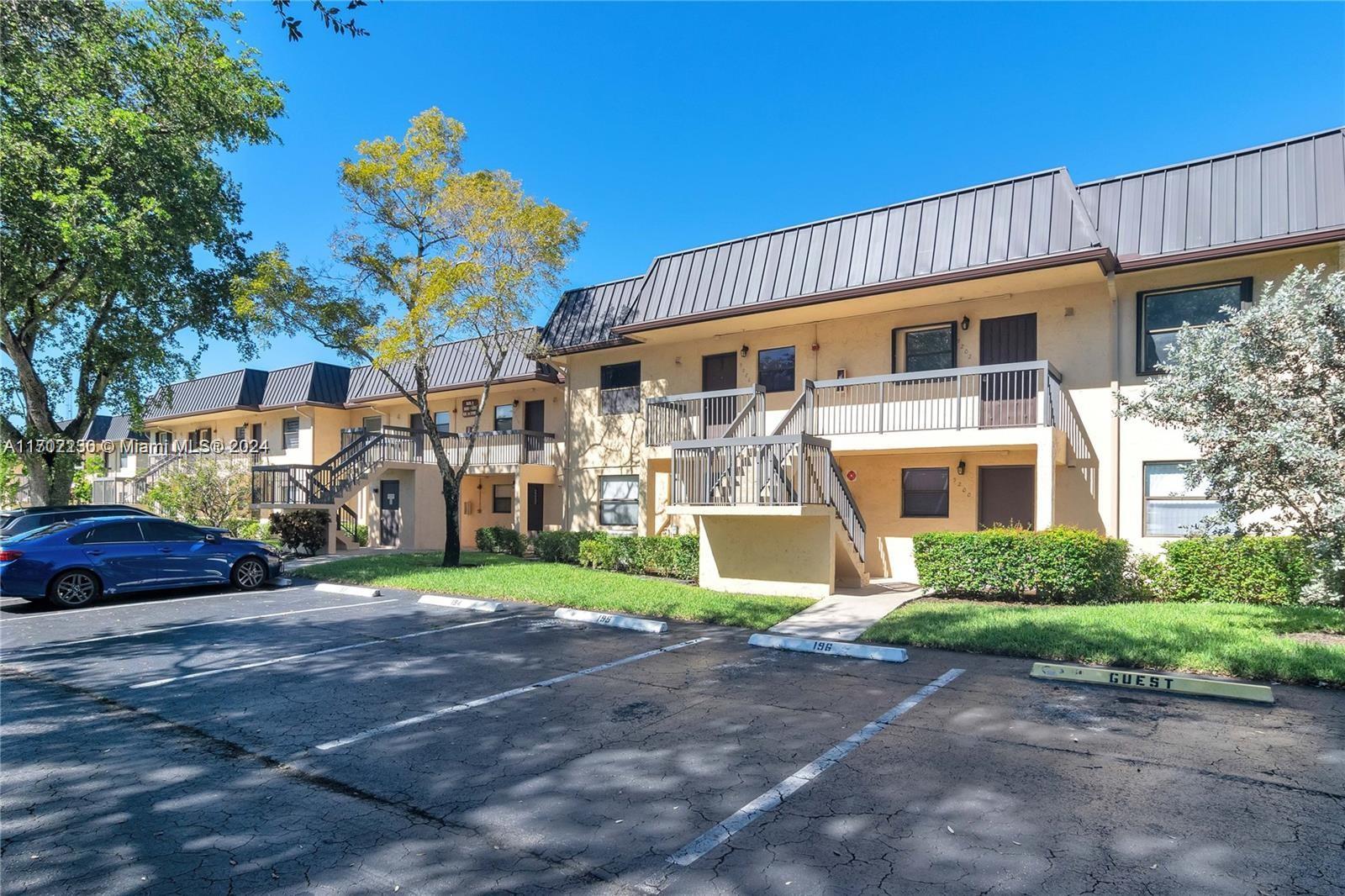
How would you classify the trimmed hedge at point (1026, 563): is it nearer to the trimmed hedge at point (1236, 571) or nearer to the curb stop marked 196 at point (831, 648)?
the trimmed hedge at point (1236, 571)

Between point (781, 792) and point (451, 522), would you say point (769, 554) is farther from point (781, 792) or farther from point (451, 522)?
point (781, 792)

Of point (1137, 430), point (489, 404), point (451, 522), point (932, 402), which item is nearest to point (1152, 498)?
point (1137, 430)

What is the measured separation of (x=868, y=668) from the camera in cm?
789

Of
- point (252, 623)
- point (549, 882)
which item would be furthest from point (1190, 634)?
point (252, 623)

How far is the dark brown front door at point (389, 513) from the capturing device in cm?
2450

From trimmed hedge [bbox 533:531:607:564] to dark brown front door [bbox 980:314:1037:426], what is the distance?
28.3ft

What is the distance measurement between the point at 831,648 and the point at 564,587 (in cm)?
580

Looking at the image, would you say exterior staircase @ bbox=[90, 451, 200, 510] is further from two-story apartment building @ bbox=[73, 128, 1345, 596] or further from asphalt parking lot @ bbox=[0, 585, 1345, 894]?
asphalt parking lot @ bbox=[0, 585, 1345, 894]

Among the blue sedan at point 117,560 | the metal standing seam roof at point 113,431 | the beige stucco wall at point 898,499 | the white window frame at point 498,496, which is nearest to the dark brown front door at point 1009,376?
the beige stucco wall at point 898,499

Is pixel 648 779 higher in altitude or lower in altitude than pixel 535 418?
lower

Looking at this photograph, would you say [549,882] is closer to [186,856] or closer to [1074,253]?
[186,856]

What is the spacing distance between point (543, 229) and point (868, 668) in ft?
38.3

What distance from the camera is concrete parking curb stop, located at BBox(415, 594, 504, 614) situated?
11695 millimetres

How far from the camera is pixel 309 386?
92.5ft
